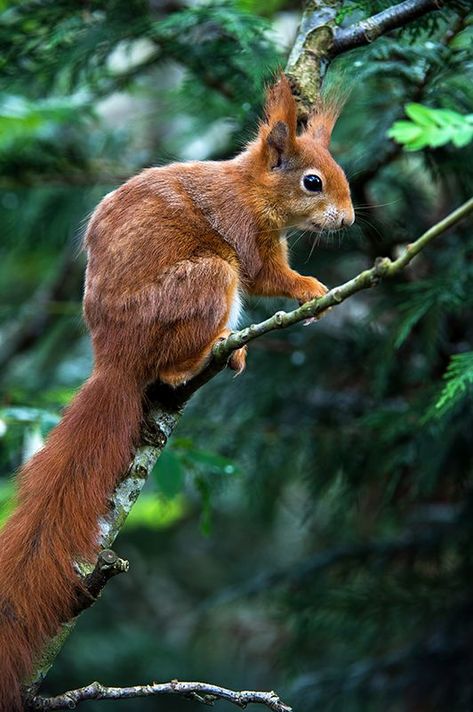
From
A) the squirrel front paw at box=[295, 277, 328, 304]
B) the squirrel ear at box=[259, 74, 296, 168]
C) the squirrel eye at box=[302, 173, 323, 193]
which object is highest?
the squirrel ear at box=[259, 74, 296, 168]

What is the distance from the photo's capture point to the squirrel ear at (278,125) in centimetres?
282

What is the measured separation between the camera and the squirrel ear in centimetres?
282

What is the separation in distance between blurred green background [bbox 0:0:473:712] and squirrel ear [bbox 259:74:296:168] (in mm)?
327

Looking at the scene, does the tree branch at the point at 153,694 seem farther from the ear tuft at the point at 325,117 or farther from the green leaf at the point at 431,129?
the ear tuft at the point at 325,117

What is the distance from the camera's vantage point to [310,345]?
15.0 feet

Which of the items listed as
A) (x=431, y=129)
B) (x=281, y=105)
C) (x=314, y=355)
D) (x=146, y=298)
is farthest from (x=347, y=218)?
(x=314, y=355)

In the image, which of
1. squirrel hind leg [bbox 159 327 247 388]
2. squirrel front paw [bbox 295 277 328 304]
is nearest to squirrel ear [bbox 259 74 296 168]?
squirrel front paw [bbox 295 277 328 304]

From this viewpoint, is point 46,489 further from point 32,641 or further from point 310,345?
point 310,345

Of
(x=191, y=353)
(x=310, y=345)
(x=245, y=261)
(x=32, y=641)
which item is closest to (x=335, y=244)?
(x=310, y=345)

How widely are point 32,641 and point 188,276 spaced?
3.37 ft

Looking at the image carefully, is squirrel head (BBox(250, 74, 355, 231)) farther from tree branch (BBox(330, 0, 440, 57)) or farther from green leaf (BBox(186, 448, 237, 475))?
green leaf (BBox(186, 448, 237, 475))

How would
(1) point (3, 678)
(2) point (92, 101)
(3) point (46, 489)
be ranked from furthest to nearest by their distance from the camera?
(2) point (92, 101), (3) point (46, 489), (1) point (3, 678)

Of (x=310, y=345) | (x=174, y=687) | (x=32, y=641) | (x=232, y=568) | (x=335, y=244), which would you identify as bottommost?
(x=232, y=568)

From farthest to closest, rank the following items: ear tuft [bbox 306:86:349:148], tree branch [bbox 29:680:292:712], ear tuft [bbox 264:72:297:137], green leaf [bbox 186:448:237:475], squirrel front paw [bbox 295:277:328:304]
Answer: green leaf [bbox 186:448:237:475], ear tuft [bbox 306:86:349:148], squirrel front paw [bbox 295:277:328:304], ear tuft [bbox 264:72:297:137], tree branch [bbox 29:680:292:712]
